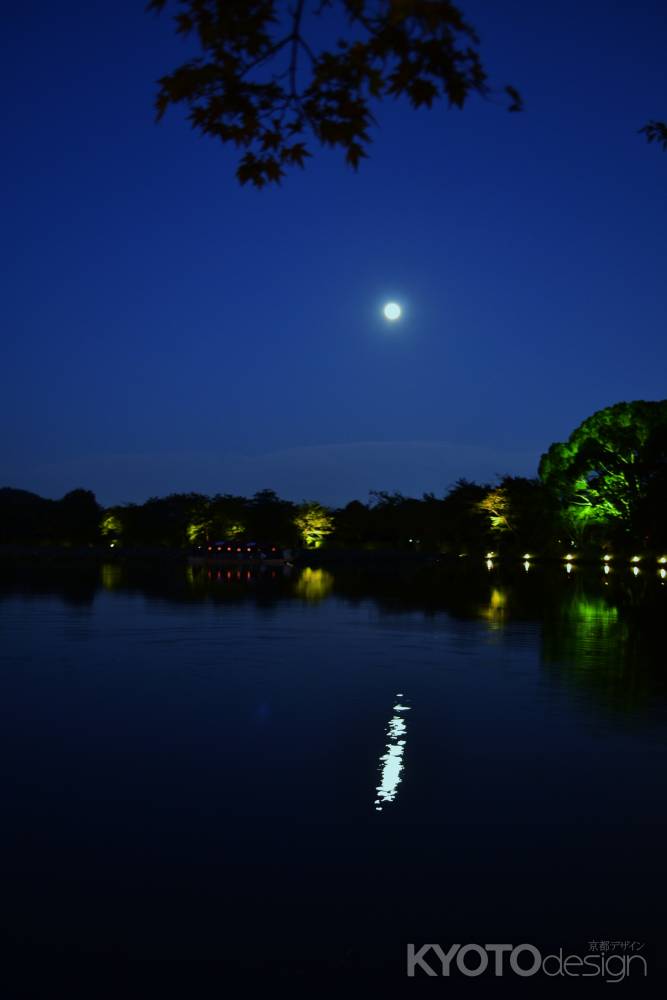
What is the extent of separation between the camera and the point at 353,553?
9125 centimetres

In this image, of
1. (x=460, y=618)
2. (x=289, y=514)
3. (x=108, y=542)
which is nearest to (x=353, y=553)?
(x=289, y=514)

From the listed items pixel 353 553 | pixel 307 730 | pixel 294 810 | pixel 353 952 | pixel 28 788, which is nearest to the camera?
pixel 353 952

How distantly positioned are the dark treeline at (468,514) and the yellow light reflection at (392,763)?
138 ft

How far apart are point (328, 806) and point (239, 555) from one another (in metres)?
77.0

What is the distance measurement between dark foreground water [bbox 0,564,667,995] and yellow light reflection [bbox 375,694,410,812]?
3 centimetres

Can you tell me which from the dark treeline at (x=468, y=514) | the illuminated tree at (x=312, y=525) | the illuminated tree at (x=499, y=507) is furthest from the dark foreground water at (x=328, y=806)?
the illuminated tree at (x=312, y=525)

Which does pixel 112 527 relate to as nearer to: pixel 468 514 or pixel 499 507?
pixel 468 514

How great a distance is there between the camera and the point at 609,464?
57.7m

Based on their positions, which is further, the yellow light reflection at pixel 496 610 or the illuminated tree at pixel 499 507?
the illuminated tree at pixel 499 507

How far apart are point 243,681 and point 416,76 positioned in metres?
9.08

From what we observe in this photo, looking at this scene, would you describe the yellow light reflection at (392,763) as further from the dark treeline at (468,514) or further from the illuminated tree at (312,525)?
the illuminated tree at (312,525)

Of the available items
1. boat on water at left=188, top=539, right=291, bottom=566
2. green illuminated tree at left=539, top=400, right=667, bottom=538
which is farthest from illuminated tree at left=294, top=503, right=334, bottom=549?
green illuminated tree at left=539, top=400, right=667, bottom=538

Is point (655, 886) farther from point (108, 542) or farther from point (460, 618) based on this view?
point (108, 542)

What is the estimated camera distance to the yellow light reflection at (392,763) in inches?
289
